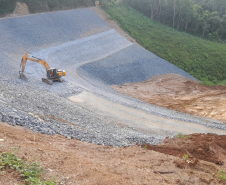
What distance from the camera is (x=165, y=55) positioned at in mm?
34250

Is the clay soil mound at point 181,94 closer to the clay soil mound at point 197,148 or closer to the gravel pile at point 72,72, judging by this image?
the gravel pile at point 72,72

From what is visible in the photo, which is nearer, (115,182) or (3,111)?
(115,182)

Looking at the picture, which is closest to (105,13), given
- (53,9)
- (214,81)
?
(53,9)

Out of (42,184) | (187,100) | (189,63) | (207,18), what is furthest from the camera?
(207,18)

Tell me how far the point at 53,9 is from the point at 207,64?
2387 centimetres

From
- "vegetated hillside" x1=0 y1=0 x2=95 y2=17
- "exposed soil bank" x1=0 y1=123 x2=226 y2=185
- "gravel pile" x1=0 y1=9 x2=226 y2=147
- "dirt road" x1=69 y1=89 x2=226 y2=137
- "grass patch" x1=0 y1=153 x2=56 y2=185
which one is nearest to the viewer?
"grass patch" x1=0 y1=153 x2=56 y2=185

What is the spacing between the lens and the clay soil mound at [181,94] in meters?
21.8

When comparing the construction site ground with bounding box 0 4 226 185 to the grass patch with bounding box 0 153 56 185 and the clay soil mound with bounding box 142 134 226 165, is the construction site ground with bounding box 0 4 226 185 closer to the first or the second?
the clay soil mound with bounding box 142 134 226 165

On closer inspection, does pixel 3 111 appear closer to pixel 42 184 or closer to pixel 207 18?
pixel 42 184

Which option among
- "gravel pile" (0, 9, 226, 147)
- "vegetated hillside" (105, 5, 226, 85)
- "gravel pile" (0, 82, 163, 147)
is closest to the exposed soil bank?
"gravel pile" (0, 82, 163, 147)

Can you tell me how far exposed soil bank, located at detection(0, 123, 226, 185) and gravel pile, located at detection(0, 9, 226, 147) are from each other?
4.17 feet

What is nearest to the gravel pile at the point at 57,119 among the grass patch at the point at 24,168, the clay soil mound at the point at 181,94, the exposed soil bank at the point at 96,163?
the exposed soil bank at the point at 96,163

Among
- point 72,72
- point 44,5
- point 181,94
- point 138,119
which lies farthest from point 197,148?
point 44,5

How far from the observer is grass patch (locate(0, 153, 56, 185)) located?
257 inches
